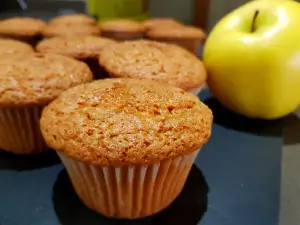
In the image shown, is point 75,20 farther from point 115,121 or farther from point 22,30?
point 115,121

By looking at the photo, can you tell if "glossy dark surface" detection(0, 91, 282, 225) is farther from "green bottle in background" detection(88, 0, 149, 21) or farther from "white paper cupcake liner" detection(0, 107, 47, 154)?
"green bottle in background" detection(88, 0, 149, 21)

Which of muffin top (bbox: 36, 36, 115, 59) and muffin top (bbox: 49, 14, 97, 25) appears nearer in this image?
muffin top (bbox: 36, 36, 115, 59)

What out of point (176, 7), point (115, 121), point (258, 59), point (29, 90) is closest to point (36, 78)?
point (29, 90)

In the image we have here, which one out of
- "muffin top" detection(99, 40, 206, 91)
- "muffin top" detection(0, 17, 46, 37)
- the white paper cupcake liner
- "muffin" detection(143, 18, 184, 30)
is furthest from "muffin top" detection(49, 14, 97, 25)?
the white paper cupcake liner

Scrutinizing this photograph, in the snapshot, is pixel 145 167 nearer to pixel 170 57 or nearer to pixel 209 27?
pixel 170 57

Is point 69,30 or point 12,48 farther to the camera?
point 69,30

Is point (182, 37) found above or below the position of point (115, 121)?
below
